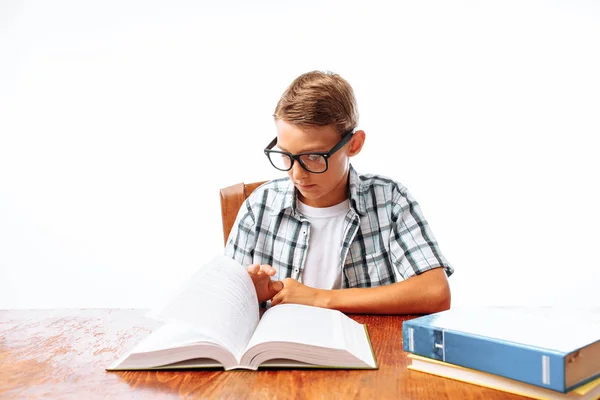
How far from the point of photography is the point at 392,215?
5.78 feet

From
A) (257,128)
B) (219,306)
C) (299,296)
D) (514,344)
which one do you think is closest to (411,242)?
(299,296)

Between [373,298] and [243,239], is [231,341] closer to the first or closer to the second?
[373,298]

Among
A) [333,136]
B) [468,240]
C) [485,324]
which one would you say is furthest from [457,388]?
[468,240]

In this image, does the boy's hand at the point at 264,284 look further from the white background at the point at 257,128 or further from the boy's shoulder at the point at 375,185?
the white background at the point at 257,128

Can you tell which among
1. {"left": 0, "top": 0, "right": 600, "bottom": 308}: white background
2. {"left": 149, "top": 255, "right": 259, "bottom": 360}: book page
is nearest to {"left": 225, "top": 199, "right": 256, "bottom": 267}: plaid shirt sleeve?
{"left": 149, "top": 255, "right": 259, "bottom": 360}: book page

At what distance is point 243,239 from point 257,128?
1.33 metres

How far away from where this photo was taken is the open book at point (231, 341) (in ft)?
3.04

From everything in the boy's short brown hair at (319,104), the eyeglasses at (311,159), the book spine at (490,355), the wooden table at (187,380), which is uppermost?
the boy's short brown hair at (319,104)

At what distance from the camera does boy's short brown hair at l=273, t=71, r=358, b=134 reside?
5.06ft

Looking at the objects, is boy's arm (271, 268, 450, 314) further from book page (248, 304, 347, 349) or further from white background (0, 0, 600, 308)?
white background (0, 0, 600, 308)

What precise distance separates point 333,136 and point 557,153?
1.80 metres

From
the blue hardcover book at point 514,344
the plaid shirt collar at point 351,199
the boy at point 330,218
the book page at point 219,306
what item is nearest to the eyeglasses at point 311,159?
the boy at point 330,218

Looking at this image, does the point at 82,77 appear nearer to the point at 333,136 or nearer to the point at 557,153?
the point at 333,136

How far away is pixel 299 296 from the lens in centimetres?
140
